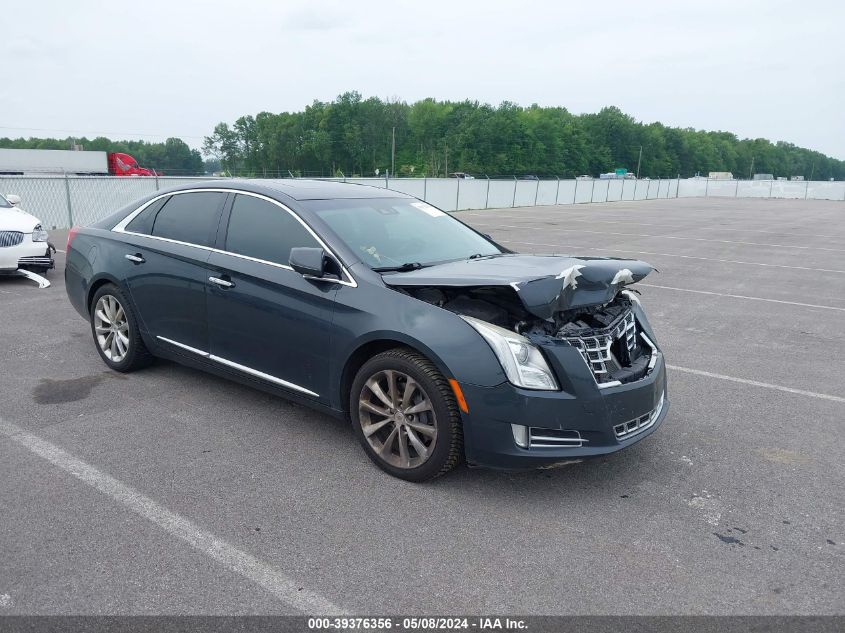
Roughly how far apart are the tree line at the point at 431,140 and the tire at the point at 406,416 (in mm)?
102798

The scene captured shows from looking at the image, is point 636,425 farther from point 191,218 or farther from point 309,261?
point 191,218

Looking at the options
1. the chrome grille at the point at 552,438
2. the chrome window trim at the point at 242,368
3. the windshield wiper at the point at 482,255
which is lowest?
the chrome window trim at the point at 242,368

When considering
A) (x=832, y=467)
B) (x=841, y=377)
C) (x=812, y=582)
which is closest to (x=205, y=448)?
(x=812, y=582)

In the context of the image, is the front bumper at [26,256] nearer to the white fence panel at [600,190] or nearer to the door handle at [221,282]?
the door handle at [221,282]

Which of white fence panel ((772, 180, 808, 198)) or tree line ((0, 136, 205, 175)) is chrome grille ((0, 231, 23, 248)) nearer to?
white fence panel ((772, 180, 808, 198))

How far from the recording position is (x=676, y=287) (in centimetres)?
1056

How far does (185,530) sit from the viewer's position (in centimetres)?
319

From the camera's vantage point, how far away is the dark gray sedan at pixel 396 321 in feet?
11.1

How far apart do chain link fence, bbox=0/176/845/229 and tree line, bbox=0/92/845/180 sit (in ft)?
141

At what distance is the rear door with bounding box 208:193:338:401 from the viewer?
3.99 metres

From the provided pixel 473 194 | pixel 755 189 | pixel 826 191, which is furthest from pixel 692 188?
pixel 473 194

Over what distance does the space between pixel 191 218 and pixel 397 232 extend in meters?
1.52

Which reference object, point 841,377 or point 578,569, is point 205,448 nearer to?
point 578,569

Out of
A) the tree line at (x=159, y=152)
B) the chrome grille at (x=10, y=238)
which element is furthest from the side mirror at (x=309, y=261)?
the tree line at (x=159, y=152)
